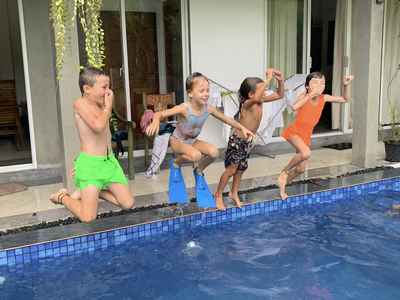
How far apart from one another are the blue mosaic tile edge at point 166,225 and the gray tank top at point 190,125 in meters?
0.87

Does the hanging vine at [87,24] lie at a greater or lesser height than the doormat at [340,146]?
greater

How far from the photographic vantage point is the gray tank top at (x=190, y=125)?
16.1 ft

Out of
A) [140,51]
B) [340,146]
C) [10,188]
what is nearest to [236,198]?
[10,188]

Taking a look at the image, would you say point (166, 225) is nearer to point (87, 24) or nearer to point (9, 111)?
point (87, 24)

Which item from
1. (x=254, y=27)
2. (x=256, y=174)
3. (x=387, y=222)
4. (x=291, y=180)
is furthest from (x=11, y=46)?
(x=387, y=222)

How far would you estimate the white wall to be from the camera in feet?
25.0

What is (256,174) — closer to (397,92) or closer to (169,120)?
(169,120)

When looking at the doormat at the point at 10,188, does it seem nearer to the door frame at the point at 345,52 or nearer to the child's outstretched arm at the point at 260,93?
the child's outstretched arm at the point at 260,93

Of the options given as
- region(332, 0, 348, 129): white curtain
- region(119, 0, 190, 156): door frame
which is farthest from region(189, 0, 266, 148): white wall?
region(332, 0, 348, 129): white curtain

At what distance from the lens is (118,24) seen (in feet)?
24.7

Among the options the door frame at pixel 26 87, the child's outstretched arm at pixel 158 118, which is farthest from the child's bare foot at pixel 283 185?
the door frame at pixel 26 87

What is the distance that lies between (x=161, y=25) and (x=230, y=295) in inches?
215

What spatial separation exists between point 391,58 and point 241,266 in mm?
6879

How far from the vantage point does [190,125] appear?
195 inches
